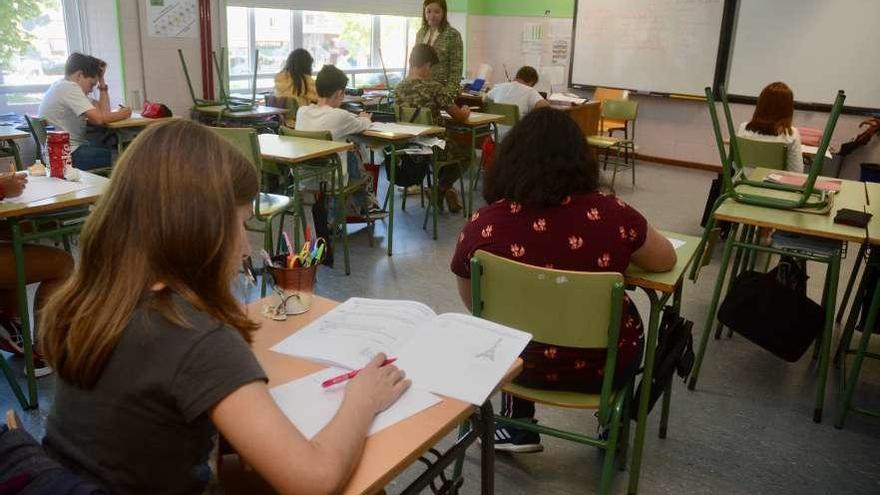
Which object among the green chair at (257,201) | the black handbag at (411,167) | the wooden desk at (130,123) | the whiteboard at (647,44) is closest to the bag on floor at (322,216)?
the green chair at (257,201)

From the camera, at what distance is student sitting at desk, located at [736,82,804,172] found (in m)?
4.07

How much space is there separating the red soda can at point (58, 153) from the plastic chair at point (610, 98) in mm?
5484

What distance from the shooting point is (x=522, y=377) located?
189 cm

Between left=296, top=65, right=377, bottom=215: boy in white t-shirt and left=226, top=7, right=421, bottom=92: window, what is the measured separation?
2.56 meters

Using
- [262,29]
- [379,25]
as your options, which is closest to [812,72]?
[379,25]

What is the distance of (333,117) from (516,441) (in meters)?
2.40

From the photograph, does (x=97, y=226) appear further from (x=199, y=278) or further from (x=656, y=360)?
(x=656, y=360)

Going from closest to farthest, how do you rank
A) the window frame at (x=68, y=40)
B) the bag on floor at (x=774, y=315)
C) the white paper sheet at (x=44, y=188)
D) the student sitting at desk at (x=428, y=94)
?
the white paper sheet at (x=44, y=188)
the bag on floor at (x=774, y=315)
the student sitting at desk at (x=428, y=94)
the window frame at (x=68, y=40)

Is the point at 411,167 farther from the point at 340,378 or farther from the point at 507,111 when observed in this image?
the point at 340,378

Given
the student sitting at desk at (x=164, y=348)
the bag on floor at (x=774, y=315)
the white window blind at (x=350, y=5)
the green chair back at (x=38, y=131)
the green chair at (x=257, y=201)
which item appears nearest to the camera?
the student sitting at desk at (x=164, y=348)

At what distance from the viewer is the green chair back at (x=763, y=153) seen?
3824 mm

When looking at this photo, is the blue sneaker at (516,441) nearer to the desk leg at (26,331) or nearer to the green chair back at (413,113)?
the desk leg at (26,331)

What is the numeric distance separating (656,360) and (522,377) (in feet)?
1.37

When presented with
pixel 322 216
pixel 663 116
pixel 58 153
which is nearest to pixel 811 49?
pixel 663 116
